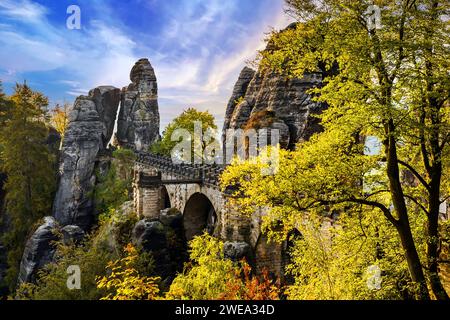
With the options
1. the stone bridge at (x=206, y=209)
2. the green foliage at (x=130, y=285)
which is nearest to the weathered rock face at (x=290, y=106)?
the stone bridge at (x=206, y=209)

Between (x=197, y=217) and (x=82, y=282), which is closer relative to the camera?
(x=82, y=282)

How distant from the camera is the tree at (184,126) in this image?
61269mm

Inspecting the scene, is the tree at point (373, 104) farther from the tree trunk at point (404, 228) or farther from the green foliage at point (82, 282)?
the green foliage at point (82, 282)

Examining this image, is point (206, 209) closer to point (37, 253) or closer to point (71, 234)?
point (71, 234)

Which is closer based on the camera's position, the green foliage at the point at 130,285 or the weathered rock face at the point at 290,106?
the green foliage at the point at 130,285

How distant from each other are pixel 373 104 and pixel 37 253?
34.8 meters

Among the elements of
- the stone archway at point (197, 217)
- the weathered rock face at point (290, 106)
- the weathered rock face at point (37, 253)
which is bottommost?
the weathered rock face at point (37, 253)

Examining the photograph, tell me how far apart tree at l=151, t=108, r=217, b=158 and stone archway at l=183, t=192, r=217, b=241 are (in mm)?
28368

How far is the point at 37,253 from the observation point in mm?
33375

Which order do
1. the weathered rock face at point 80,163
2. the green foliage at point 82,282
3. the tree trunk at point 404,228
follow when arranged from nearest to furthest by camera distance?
the tree trunk at point 404,228 → the green foliage at point 82,282 → the weathered rock face at point 80,163

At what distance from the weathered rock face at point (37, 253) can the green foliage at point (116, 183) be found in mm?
11332

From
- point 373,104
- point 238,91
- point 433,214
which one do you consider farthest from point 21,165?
point 433,214

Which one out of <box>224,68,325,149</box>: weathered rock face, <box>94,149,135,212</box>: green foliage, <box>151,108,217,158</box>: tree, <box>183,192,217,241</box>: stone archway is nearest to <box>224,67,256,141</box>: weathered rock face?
<box>151,108,217,158</box>: tree
